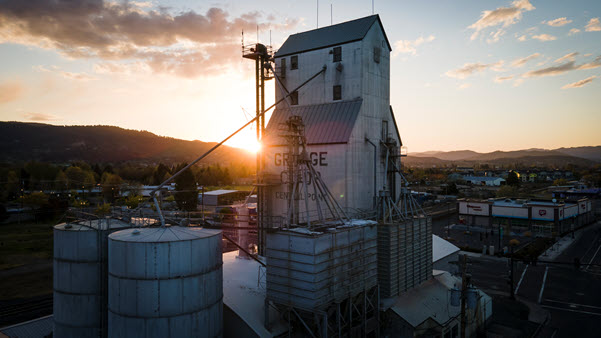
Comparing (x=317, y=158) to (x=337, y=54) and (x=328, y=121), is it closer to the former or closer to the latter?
(x=328, y=121)

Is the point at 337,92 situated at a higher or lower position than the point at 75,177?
higher

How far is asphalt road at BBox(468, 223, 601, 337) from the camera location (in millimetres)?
28531

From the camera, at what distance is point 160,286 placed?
17.5 m

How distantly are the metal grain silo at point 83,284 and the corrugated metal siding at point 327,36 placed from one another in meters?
21.9

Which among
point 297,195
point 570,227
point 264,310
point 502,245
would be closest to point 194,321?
point 264,310

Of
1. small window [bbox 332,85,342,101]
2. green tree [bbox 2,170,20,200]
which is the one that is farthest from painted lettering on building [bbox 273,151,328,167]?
green tree [bbox 2,170,20,200]

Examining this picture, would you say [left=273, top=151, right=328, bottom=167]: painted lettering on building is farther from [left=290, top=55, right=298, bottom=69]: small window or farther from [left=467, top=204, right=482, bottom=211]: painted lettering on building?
[left=467, top=204, right=482, bottom=211]: painted lettering on building

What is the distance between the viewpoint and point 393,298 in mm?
24406

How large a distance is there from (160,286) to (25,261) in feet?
134


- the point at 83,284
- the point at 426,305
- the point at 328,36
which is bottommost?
the point at 426,305

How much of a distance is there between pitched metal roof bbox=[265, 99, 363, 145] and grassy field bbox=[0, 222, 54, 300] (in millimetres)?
29165

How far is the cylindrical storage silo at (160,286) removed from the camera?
57.4 ft

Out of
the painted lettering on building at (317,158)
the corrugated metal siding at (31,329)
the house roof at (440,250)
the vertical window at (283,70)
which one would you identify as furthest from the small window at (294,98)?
the corrugated metal siding at (31,329)

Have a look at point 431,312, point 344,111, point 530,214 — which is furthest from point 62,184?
point 530,214
